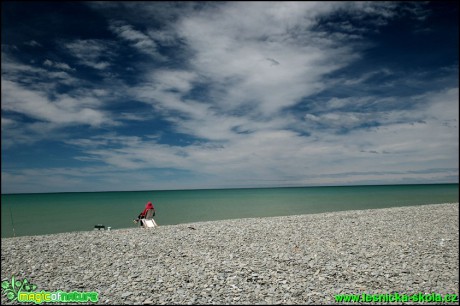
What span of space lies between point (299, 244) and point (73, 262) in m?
10.4

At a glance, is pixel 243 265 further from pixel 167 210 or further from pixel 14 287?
pixel 167 210

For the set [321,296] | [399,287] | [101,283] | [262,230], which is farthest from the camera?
[262,230]

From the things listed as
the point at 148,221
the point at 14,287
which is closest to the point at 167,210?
the point at 148,221

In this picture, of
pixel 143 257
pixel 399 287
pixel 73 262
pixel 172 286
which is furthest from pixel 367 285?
pixel 73 262

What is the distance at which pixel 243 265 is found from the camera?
427 inches

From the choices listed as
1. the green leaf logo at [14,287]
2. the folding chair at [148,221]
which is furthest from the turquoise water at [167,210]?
the folding chair at [148,221]

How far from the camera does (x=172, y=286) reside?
30.0 feet

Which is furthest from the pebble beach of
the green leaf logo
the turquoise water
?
the turquoise water

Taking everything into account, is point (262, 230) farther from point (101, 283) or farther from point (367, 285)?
point (101, 283)

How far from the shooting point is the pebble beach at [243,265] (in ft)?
28.5

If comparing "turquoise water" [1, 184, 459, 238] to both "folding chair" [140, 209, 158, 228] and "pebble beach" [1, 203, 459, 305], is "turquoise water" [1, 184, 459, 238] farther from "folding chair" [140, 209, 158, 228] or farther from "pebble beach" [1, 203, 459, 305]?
"folding chair" [140, 209, 158, 228]

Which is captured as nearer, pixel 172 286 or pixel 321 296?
pixel 321 296

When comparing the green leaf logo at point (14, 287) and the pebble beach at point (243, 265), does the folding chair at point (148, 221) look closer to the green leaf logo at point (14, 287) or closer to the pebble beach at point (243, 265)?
the pebble beach at point (243, 265)

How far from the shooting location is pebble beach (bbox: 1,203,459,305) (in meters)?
8.70
